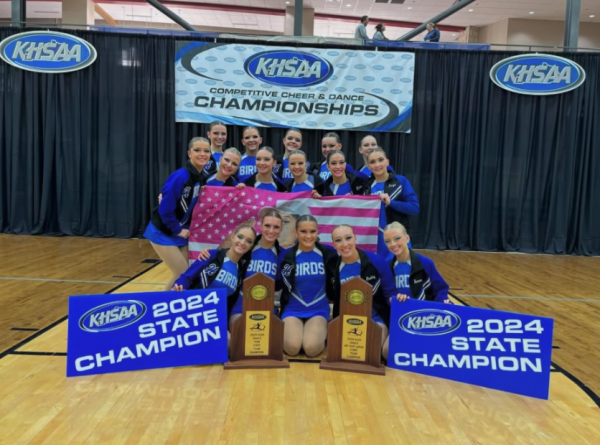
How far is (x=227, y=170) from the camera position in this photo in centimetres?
398

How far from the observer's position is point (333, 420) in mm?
2338

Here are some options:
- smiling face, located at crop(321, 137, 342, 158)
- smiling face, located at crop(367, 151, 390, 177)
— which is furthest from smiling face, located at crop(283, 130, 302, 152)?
smiling face, located at crop(367, 151, 390, 177)

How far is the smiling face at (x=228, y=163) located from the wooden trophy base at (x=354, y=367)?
5.80 feet

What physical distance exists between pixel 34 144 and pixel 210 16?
8248 mm

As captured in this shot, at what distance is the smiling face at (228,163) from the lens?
3934mm

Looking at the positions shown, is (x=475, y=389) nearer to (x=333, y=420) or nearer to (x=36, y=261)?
(x=333, y=420)

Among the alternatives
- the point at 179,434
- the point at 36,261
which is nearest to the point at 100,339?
the point at 179,434

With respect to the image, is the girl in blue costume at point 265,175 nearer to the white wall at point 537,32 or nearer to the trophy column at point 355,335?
the trophy column at point 355,335

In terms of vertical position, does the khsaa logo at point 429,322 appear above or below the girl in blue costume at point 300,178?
below

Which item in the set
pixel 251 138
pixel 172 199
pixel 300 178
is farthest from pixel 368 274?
pixel 251 138

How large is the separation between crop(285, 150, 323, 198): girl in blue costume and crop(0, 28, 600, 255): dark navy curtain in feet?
13.6

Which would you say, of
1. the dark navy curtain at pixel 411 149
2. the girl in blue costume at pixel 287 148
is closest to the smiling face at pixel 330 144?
the girl in blue costume at pixel 287 148

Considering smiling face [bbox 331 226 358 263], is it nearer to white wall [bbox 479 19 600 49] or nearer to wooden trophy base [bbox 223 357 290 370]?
wooden trophy base [bbox 223 357 290 370]

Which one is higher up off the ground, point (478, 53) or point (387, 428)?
point (478, 53)
